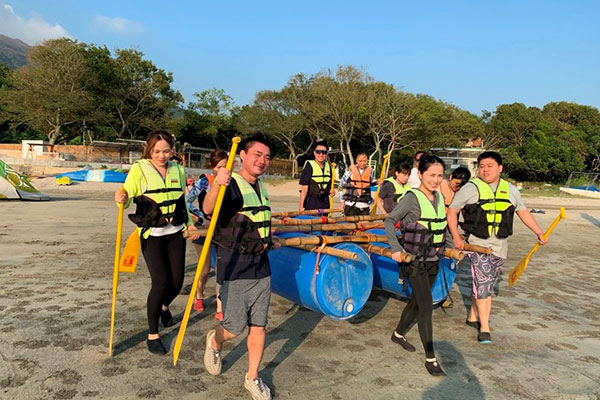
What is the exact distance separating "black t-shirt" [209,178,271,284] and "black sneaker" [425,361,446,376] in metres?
1.72

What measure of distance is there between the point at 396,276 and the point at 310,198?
2.27 m

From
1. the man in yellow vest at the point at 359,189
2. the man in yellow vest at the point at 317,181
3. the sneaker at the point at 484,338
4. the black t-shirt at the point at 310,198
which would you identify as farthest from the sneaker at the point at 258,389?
the man in yellow vest at the point at 359,189

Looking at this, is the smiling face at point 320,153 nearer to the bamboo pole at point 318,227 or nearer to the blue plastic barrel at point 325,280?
the bamboo pole at point 318,227

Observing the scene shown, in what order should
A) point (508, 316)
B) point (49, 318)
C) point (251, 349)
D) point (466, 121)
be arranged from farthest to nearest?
point (466, 121) < point (508, 316) < point (49, 318) < point (251, 349)

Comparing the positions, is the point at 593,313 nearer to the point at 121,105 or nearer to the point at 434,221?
the point at 434,221

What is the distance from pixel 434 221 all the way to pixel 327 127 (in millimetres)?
37949

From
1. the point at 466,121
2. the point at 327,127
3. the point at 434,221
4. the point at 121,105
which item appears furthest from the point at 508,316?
the point at 466,121

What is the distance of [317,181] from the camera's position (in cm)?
661

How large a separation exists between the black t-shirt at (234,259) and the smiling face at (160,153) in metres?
1.16

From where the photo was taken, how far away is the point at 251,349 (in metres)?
3.17

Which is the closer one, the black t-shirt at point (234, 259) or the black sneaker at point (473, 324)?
the black t-shirt at point (234, 259)

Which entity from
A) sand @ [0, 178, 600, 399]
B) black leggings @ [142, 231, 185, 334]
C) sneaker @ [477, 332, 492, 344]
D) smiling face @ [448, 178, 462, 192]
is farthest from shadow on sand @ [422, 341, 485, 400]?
smiling face @ [448, 178, 462, 192]

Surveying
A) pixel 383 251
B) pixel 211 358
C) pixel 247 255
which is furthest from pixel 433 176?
pixel 211 358

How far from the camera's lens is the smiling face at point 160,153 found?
392cm
